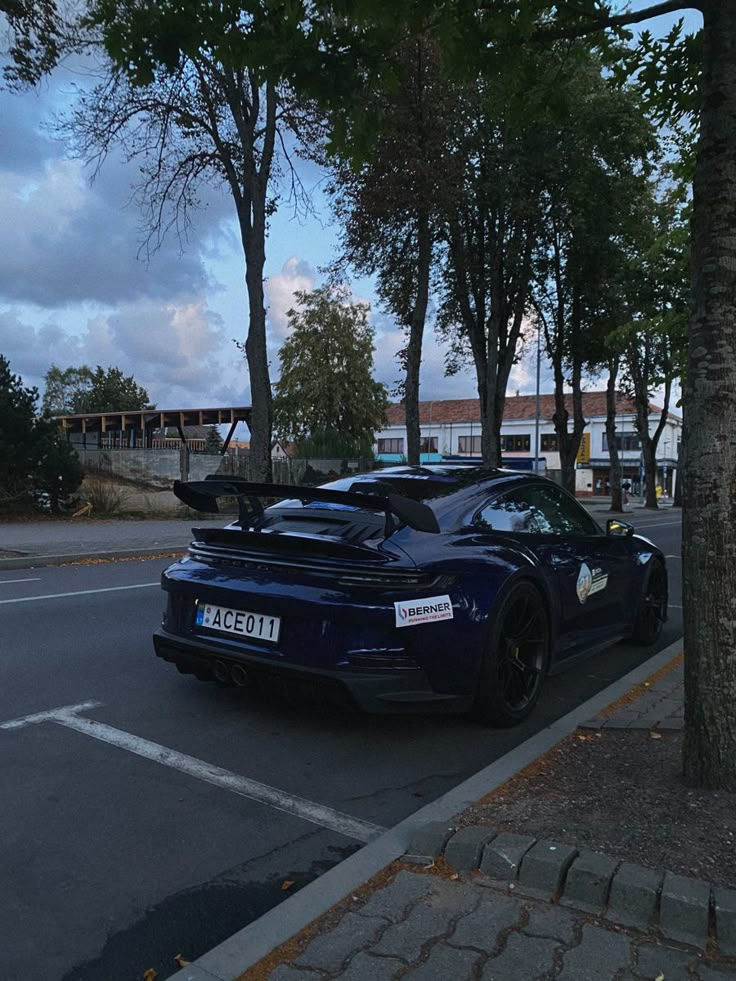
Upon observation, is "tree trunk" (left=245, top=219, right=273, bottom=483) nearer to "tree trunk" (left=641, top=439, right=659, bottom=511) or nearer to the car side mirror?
the car side mirror

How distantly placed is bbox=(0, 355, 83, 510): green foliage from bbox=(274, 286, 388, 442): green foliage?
1333 inches

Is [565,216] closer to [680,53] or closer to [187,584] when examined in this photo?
[680,53]

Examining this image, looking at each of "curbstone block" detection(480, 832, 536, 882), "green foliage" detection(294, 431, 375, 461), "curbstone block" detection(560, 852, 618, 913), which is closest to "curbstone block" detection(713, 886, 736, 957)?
"curbstone block" detection(560, 852, 618, 913)

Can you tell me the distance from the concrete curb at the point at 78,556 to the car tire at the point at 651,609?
30.0 feet

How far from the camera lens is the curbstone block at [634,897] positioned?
2.41m

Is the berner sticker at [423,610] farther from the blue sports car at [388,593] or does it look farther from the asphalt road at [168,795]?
the asphalt road at [168,795]

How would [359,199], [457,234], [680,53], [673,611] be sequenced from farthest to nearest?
[457,234]
[359,199]
[673,611]
[680,53]

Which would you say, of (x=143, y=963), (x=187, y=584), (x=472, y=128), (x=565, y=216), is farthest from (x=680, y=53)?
(x=565, y=216)

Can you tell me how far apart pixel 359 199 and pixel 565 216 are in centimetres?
677

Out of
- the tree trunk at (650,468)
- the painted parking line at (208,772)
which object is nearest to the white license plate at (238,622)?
the painted parking line at (208,772)

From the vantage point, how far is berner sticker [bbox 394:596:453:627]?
393 cm

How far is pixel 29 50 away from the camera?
14.1m

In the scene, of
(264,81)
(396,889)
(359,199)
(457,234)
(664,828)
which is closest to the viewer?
(396,889)

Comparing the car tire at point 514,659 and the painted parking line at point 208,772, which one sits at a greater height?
the car tire at point 514,659
